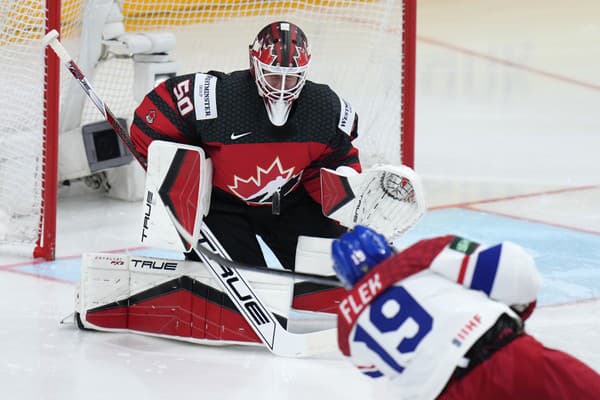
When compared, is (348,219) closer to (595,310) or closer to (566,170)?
(595,310)

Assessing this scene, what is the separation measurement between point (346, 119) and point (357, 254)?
1.28 meters

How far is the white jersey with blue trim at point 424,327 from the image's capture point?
88.7 inches

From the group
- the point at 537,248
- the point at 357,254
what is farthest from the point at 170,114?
the point at 537,248

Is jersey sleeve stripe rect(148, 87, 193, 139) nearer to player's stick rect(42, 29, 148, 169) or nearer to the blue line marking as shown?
player's stick rect(42, 29, 148, 169)

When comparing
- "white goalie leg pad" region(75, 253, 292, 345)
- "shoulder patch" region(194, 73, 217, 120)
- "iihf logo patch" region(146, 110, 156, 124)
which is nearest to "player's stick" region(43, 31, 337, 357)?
"white goalie leg pad" region(75, 253, 292, 345)

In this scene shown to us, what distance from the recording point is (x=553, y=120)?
287 inches

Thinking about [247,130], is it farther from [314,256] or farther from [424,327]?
[424,327]

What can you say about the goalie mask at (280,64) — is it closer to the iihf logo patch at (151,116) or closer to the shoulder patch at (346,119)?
the shoulder patch at (346,119)

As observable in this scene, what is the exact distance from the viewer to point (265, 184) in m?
3.56

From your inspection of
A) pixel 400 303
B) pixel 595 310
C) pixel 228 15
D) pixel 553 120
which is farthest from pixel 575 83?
pixel 400 303

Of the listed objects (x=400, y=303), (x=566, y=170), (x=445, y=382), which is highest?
(x=400, y=303)

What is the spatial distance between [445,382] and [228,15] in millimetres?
3745

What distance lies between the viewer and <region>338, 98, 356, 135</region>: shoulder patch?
3551mm

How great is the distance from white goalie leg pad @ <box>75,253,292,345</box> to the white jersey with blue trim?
126cm
